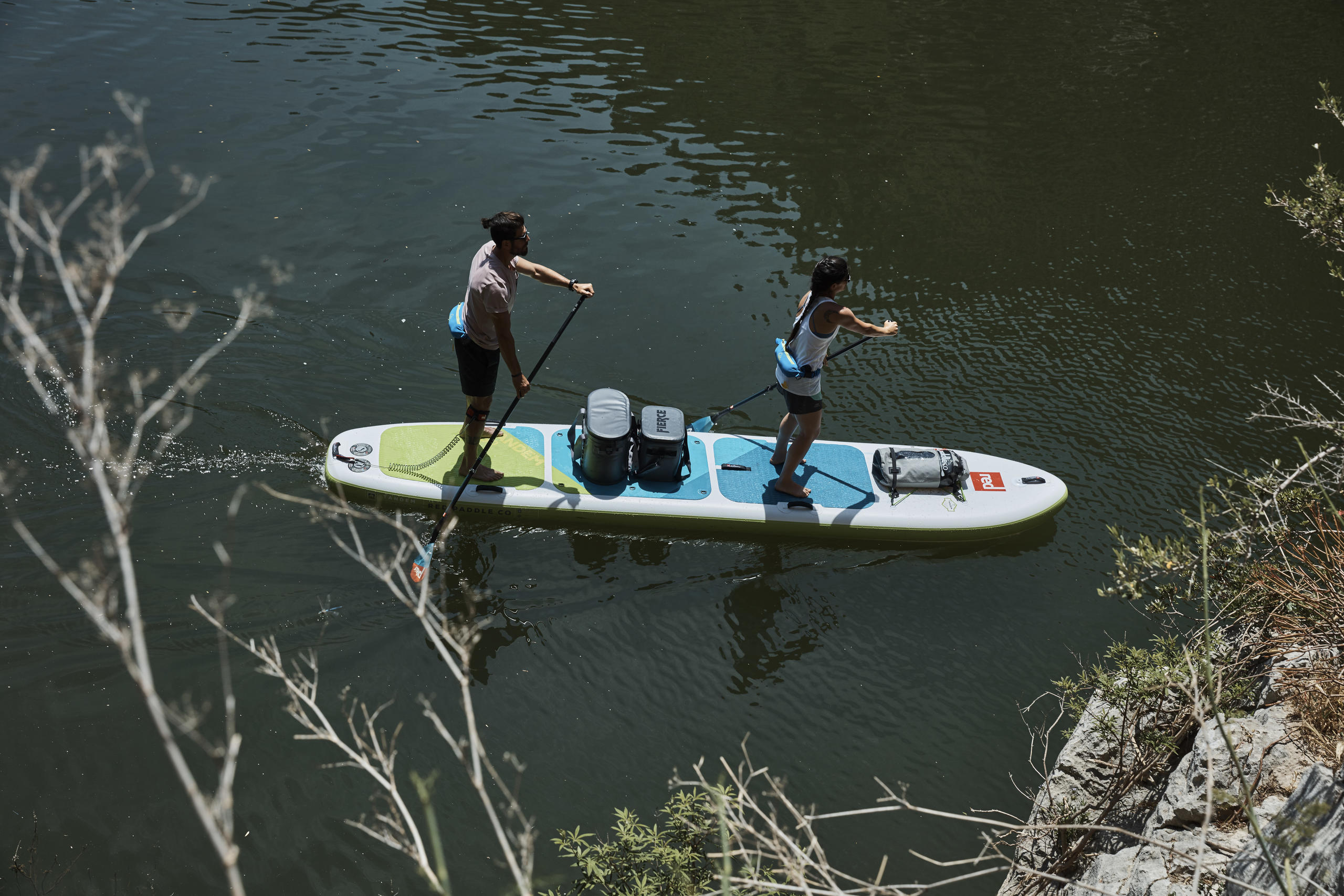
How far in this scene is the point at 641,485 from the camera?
25.5 feet

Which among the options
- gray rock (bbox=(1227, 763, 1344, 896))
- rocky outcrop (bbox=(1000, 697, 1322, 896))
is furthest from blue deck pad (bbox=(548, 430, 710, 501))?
gray rock (bbox=(1227, 763, 1344, 896))

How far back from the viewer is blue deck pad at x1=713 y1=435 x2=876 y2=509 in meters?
7.81

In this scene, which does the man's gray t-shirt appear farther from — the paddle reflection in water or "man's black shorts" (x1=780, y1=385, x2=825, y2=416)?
the paddle reflection in water

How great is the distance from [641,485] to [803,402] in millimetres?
1553

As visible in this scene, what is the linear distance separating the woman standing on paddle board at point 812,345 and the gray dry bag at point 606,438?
1325 mm

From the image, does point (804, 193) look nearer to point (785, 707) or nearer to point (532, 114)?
point (532, 114)

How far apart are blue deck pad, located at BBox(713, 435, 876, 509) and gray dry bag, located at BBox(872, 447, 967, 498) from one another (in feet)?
0.65

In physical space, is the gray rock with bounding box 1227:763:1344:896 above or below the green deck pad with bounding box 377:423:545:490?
above

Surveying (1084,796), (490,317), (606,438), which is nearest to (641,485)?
(606,438)

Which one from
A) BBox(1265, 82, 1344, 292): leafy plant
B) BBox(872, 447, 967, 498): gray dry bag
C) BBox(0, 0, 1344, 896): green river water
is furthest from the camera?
BBox(872, 447, 967, 498): gray dry bag

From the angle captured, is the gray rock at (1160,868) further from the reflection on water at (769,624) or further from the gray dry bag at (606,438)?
the gray dry bag at (606,438)

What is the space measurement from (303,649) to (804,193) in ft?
29.8

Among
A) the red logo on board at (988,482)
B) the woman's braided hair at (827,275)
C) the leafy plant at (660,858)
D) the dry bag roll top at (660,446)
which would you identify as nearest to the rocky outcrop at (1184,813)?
the leafy plant at (660,858)

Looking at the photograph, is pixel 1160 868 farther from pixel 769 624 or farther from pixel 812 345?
pixel 812 345
